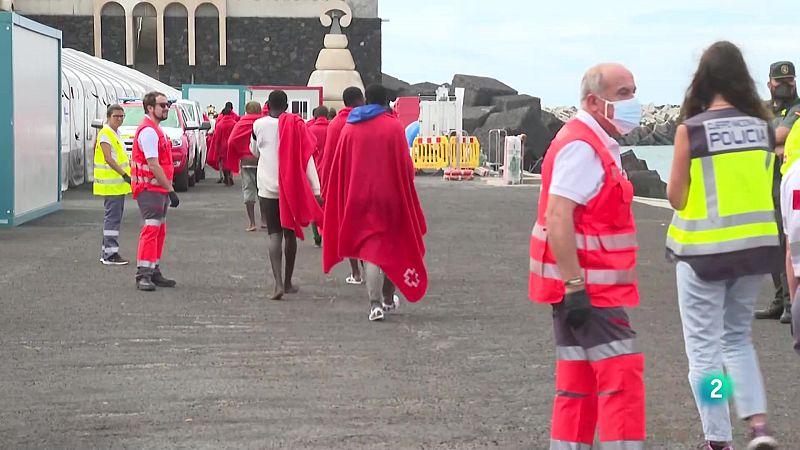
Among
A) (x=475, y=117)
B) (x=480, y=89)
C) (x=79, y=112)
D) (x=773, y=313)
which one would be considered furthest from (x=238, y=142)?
(x=480, y=89)

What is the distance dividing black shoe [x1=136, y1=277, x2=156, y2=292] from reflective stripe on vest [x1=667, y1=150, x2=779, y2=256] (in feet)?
23.9

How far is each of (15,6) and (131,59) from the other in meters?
5.91

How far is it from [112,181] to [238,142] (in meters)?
3.45

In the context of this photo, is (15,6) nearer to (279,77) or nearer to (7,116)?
(279,77)

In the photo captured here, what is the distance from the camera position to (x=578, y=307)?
5.17 m

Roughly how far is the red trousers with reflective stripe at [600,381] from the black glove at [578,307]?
0.12 meters

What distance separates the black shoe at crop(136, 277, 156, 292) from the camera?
12.5m

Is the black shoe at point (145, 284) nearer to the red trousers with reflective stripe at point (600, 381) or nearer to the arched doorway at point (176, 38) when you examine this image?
the red trousers with reflective stripe at point (600, 381)

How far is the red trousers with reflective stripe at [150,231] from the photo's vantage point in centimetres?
1255

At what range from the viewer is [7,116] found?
62.1 feet

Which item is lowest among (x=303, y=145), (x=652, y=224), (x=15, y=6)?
(x=652, y=224)

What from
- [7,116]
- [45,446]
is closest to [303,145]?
[45,446]

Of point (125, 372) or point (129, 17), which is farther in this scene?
point (129, 17)

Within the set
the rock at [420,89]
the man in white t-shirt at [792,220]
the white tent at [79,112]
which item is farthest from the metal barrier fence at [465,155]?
the rock at [420,89]
